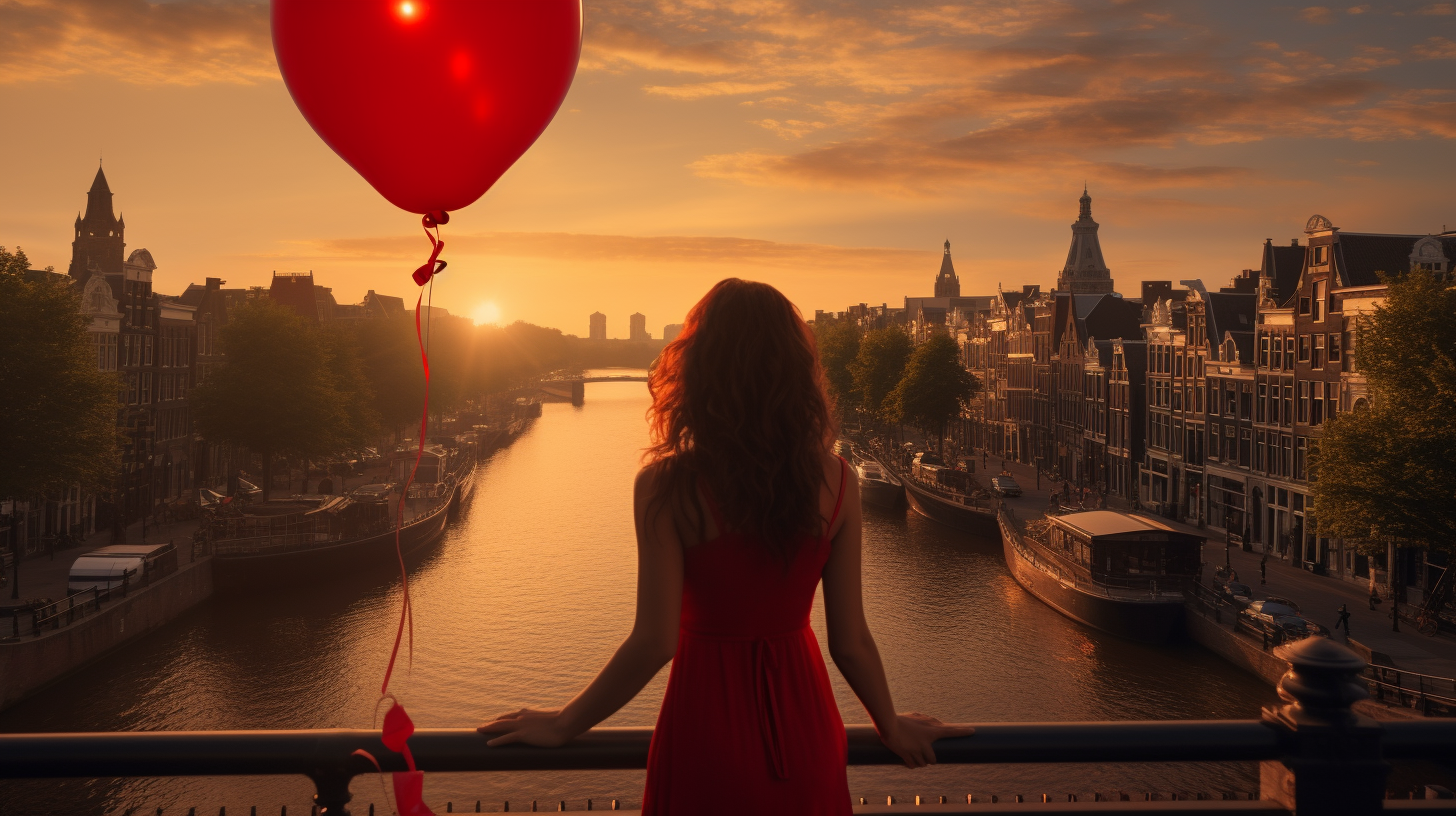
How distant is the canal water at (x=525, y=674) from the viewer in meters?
21.4

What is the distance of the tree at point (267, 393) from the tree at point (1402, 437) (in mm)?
36646

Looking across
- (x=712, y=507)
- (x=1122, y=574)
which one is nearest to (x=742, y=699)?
(x=712, y=507)

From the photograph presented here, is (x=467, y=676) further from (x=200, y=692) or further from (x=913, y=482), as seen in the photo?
(x=913, y=482)

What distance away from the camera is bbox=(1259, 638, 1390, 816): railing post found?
10.6 ft

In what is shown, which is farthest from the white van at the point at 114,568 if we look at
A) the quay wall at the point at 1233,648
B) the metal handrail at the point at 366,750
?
the metal handrail at the point at 366,750

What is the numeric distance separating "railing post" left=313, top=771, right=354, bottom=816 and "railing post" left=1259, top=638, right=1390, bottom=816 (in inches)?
102

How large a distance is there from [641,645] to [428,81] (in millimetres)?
2626

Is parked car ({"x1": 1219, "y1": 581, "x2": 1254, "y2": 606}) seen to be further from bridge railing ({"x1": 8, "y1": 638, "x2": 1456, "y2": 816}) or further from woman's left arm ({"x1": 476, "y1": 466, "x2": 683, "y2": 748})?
woman's left arm ({"x1": 476, "y1": 466, "x2": 683, "y2": 748})

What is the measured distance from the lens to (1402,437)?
88.5 feet

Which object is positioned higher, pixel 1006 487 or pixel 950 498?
pixel 1006 487

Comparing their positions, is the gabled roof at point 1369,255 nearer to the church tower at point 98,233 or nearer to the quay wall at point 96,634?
the quay wall at point 96,634

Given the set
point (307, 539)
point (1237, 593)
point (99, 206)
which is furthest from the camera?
point (99, 206)

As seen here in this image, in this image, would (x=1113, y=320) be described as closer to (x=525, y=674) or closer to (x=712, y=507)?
(x=525, y=674)

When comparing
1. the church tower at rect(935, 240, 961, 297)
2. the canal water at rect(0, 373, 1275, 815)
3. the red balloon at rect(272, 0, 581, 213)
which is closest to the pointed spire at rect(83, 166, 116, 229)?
the canal water at rect(0, 373, 1275, 815)
